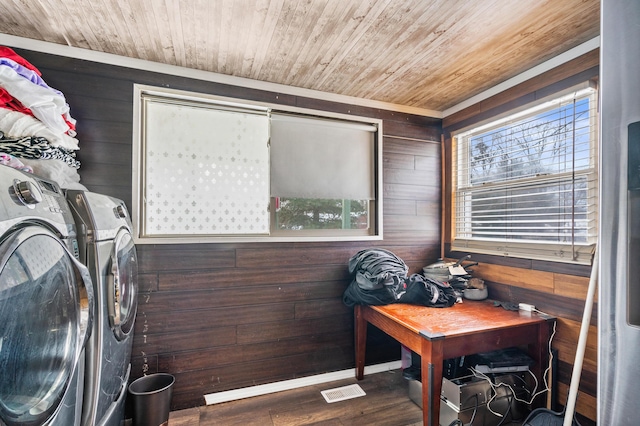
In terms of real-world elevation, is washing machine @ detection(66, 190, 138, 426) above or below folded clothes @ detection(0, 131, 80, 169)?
below

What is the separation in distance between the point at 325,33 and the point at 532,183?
171 cm

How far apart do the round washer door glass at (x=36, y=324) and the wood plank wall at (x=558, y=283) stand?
242 centimetres

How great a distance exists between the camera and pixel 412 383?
218 cm

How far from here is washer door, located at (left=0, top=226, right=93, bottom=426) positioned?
0.69 meters

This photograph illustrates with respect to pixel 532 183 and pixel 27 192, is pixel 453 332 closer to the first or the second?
pixel 532 183

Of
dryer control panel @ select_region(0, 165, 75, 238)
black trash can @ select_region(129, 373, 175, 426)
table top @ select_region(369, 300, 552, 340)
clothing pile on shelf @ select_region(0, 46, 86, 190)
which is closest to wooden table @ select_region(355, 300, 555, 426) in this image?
table top @ select_region(369, 300, 552, 340)

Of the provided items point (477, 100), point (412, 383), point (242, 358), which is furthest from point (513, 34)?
point (242, 358)

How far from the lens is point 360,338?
239 centimetres

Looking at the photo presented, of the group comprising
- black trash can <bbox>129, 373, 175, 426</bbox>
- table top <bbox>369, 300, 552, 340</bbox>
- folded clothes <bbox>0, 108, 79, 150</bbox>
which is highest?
folded clothes <bbox>0, 108, 79, 150</bbox>

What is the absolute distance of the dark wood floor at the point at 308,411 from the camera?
1.93 meters

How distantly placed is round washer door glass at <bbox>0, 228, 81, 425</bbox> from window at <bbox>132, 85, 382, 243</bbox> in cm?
115

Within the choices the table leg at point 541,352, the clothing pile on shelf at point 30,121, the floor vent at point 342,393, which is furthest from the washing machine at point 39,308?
the table leg at point 541,352

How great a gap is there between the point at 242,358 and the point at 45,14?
231 centimetres

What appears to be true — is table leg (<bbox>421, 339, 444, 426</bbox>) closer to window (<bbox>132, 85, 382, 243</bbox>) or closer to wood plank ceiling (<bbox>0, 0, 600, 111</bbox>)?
window (<bbox>132, 85, 382, 243</bbox>)
